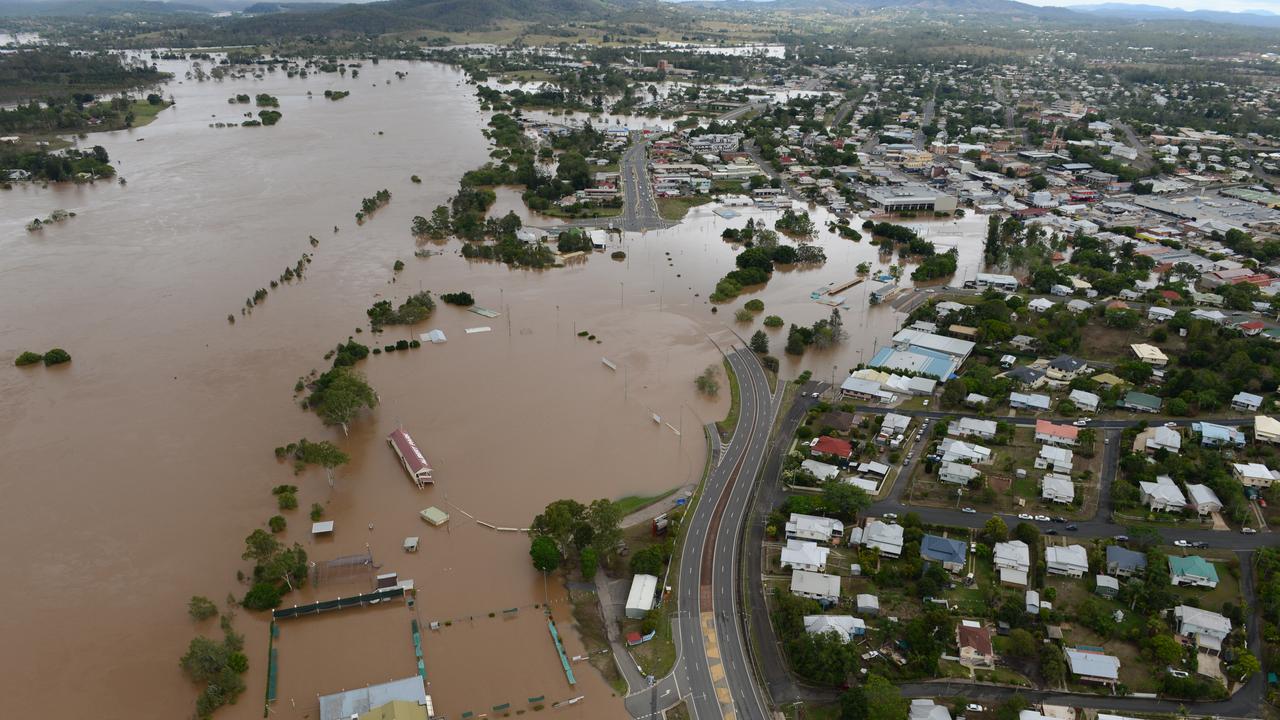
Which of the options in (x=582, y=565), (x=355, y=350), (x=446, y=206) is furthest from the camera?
(x=446, y=206)

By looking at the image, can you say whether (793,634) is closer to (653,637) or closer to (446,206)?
(653,637)

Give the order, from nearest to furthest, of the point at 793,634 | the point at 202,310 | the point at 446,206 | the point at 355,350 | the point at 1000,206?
1. the point at 793,634
2. the point at 355,350
3. the point at 202,310
4. the point at 446,206
5. the point at 1000,206

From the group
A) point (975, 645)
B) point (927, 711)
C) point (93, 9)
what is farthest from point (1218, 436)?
point (93, 9)

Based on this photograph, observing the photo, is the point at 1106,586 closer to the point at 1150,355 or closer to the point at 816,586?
the point at 816,586

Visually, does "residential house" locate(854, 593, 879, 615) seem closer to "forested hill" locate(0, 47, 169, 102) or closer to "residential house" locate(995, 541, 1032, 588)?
"residential house" locate(995, 541, 1032, 588)

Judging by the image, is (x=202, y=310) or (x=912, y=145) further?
(x=912, y=145)

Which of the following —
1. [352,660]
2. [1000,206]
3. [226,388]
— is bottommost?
[352,660]

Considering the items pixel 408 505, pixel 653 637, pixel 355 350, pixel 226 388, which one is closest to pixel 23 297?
pixel 226 388
